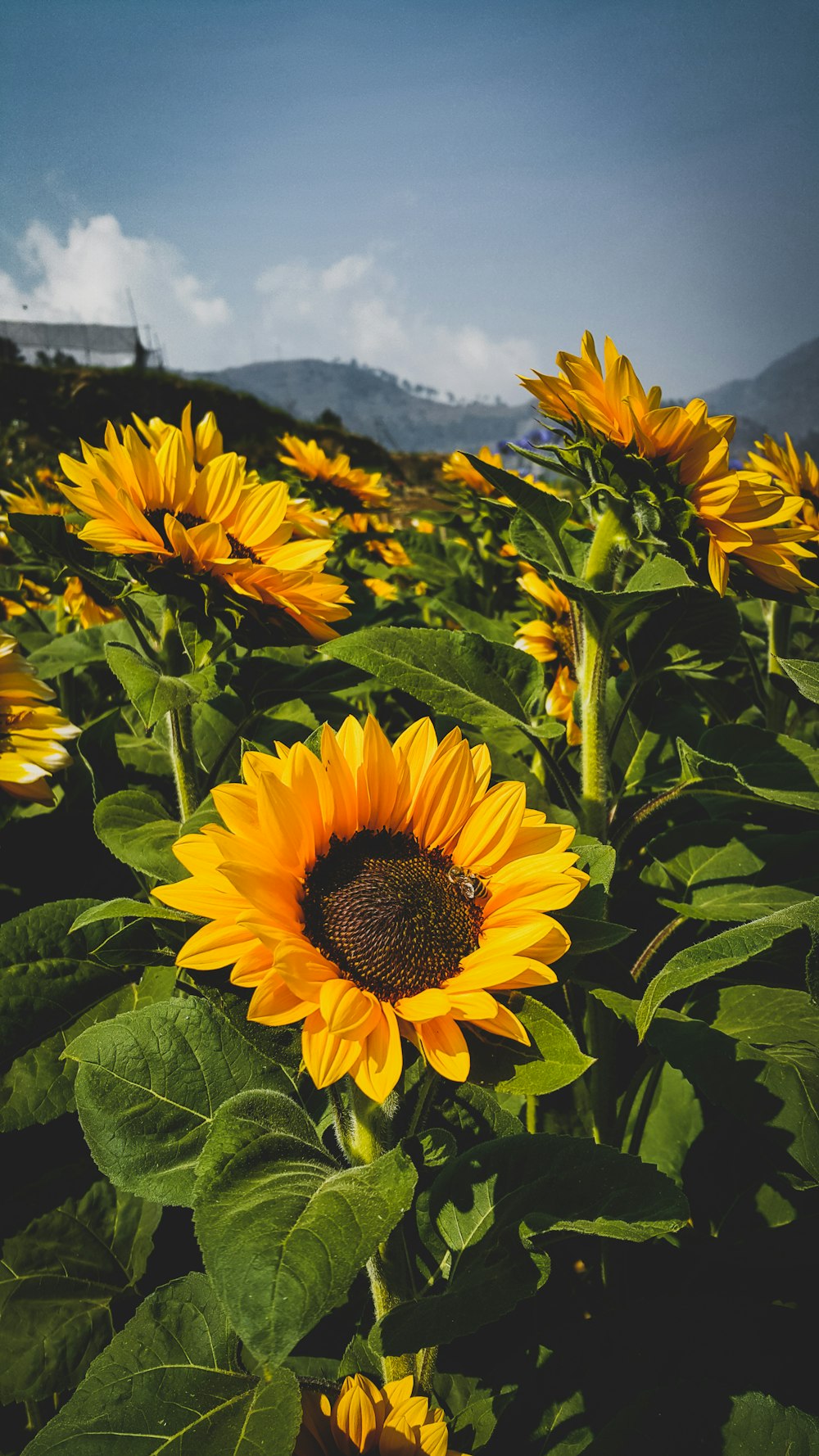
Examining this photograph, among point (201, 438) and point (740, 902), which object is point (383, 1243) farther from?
point (201, 438)

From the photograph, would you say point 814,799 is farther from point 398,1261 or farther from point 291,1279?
point 291,1279

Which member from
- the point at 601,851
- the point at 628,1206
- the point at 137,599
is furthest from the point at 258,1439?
the point at 137,599

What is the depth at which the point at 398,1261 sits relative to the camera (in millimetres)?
1046

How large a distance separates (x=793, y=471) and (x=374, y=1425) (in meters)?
2.23

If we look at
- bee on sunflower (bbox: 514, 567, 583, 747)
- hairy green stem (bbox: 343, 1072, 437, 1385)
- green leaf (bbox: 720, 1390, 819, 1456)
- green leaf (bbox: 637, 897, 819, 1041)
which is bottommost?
green leaf (bbox: 720, 1390, 819, 1456)

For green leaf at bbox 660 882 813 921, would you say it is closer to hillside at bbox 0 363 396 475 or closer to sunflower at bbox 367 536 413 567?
sunflower at bbox 367 536 413 567

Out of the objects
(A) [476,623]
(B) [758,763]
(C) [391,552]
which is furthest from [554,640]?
(C) [391,552]

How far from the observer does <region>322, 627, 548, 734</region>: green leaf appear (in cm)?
142

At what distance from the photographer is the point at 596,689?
160cm

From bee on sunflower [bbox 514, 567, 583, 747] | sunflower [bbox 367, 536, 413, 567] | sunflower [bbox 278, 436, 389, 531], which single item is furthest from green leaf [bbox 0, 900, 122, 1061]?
sunflower [bbox 367, 536, 413, 567]

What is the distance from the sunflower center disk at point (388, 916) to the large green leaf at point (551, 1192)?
237mm

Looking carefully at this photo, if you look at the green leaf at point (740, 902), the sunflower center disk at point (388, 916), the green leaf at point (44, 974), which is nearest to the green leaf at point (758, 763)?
the green leaf at point (740, 902)

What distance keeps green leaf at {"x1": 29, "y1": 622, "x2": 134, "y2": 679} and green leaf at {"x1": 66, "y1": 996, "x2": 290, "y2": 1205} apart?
1058 millimetres

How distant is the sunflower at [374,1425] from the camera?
3.20 feet
